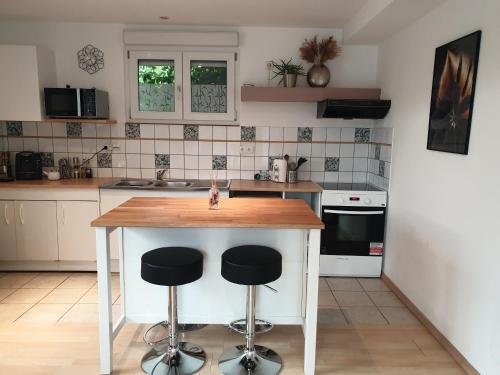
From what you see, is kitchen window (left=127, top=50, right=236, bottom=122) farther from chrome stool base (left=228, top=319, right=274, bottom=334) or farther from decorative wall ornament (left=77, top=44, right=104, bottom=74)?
chrome stool base (left=228, top=319, right=274, bottom=334)

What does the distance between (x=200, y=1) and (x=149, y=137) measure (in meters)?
1.53

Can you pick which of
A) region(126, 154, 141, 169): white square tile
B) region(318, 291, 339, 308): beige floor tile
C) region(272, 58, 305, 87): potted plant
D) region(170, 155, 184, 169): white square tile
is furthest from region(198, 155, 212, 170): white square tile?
region(318, 291, 339, 308): beige floor tile

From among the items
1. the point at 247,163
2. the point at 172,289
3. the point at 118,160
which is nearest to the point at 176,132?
the point at 118,160

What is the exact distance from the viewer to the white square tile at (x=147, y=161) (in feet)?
13.4

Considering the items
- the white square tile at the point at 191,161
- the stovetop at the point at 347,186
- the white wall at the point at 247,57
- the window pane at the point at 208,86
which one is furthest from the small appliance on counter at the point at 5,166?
the stovetop at the point at 347,186

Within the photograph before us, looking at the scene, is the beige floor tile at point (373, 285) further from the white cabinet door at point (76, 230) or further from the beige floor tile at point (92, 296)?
the white cabinet door at point (76, 230)

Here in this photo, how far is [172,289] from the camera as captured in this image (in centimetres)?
217

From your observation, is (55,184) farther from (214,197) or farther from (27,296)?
(214,197)

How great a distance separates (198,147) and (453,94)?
8.19 ft

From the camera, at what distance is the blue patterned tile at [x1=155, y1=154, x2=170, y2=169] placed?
4.07 metres

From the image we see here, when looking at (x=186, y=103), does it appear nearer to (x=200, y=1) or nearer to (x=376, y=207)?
(x=200, y=1)

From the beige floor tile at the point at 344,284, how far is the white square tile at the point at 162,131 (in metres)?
2.26

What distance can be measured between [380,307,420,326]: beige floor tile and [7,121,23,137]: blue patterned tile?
3.94m

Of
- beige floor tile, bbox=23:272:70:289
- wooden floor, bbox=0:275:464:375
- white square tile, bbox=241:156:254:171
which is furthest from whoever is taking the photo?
white square tile, bbox=241:156:254:171
